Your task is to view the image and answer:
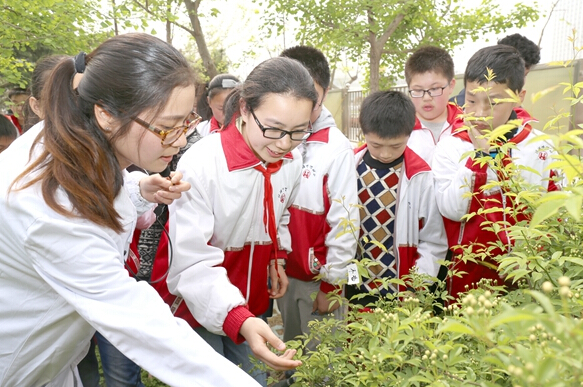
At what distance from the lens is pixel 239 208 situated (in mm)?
2117

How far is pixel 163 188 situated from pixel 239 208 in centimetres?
36

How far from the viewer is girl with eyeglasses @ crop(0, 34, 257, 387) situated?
121 centimetres

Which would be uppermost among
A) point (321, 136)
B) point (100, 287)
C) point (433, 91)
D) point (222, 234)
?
point (433, 91)

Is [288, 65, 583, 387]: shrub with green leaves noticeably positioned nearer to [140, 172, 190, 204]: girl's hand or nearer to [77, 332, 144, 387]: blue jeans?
[140, 172, 190, 204]: girl's hand

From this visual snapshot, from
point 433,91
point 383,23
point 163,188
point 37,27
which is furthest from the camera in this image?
point 383,23

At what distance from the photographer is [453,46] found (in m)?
A: 8.20

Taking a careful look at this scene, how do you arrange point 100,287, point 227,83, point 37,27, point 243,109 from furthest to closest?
point 37,27, point 227,83, point 243,109, point 100,287

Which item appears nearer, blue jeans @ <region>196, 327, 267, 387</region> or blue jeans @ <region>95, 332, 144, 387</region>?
blue jeans @ <region>196, 327, 267, 387</region>

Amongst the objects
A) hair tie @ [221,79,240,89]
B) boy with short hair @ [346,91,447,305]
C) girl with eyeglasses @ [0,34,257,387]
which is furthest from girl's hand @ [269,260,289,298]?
hair tie @ [221,79,240,89]

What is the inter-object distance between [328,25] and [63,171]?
710 centimetres

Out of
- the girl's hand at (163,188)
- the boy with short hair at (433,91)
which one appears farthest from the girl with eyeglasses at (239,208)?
the boy with short hair at (433,91)

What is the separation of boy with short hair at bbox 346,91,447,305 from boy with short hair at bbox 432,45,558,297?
0.36 feet

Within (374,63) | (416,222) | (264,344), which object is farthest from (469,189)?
(374,63)

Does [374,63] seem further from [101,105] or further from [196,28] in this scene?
[101,105]
